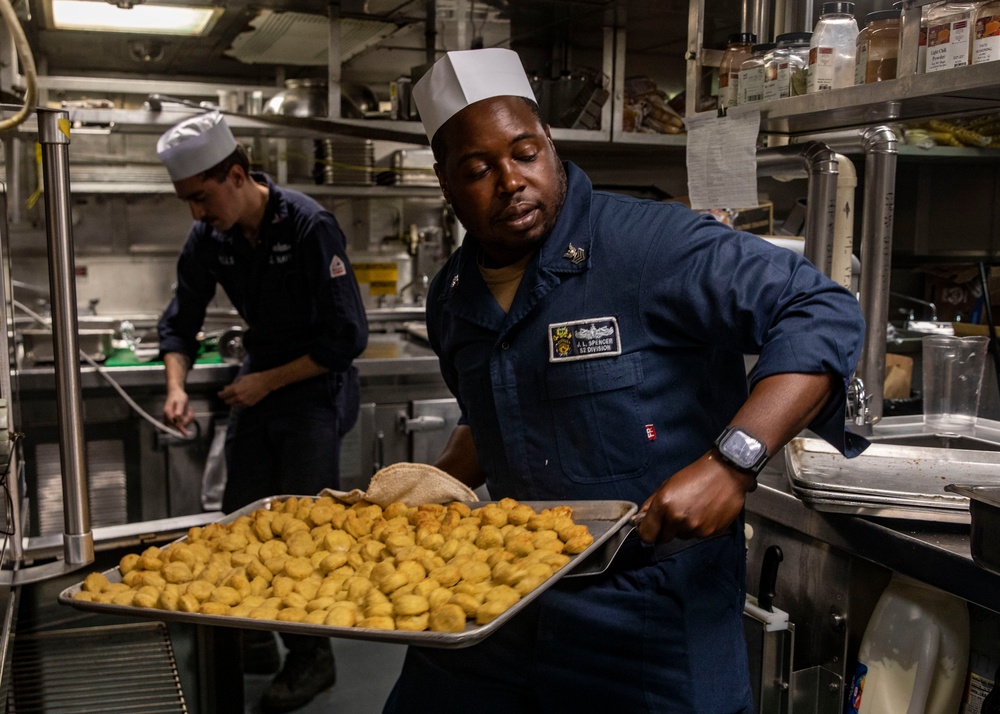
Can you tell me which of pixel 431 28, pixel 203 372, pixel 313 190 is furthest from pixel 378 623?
pixel 313 190

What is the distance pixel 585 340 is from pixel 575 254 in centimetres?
15

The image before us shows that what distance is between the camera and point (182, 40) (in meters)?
4.66

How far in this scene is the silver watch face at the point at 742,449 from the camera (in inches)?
49.3

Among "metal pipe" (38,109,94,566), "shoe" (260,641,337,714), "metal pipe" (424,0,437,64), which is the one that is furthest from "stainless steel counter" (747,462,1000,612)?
"metal pipe" (424,0,437,64)

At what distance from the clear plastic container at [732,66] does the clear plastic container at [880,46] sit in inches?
14.2

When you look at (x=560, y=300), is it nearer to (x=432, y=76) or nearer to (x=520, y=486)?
(x=520, y=486)

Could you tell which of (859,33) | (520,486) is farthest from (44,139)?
(859,33)

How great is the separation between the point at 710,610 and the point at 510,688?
37cm

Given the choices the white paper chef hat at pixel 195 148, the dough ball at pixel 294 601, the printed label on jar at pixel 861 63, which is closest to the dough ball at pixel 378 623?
the dough ball at pixel 294 601

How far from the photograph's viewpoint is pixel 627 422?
1488 millimetres

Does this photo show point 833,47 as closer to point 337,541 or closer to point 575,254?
point 575,254

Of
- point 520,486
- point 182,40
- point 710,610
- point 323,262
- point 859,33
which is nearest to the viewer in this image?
point 710,610

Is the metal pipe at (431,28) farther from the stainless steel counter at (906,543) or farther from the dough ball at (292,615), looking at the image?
the dough ball at (292,615)

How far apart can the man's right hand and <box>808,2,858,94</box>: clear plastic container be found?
235 cm
